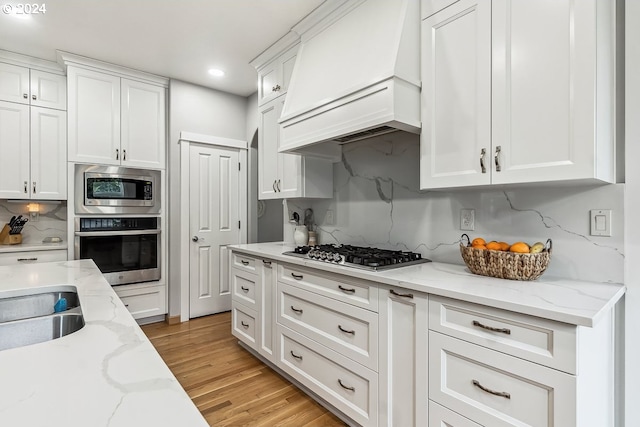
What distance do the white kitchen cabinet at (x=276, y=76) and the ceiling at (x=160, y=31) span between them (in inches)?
6.2

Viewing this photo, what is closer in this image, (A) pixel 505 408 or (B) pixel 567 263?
(A) pixel 505 408

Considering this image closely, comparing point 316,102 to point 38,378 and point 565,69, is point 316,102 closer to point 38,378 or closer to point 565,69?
point 565,69

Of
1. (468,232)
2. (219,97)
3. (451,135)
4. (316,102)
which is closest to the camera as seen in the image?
(451,135)

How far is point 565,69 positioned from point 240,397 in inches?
99.2

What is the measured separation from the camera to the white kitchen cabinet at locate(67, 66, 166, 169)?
325 centimetres

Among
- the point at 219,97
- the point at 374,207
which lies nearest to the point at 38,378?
the point at 374,207

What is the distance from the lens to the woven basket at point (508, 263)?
4.81 feet

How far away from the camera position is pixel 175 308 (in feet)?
12.4

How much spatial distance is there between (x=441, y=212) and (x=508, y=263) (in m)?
0.61

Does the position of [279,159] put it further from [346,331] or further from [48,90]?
[48,90]

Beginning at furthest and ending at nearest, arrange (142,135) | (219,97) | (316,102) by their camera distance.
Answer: (219,97) → (142,135) → (316,102)

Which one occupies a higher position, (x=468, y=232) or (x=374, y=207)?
(x=374, y=207)

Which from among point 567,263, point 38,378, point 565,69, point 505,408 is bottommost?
point 505,408

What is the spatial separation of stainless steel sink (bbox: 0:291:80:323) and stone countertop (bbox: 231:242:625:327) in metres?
1.28
